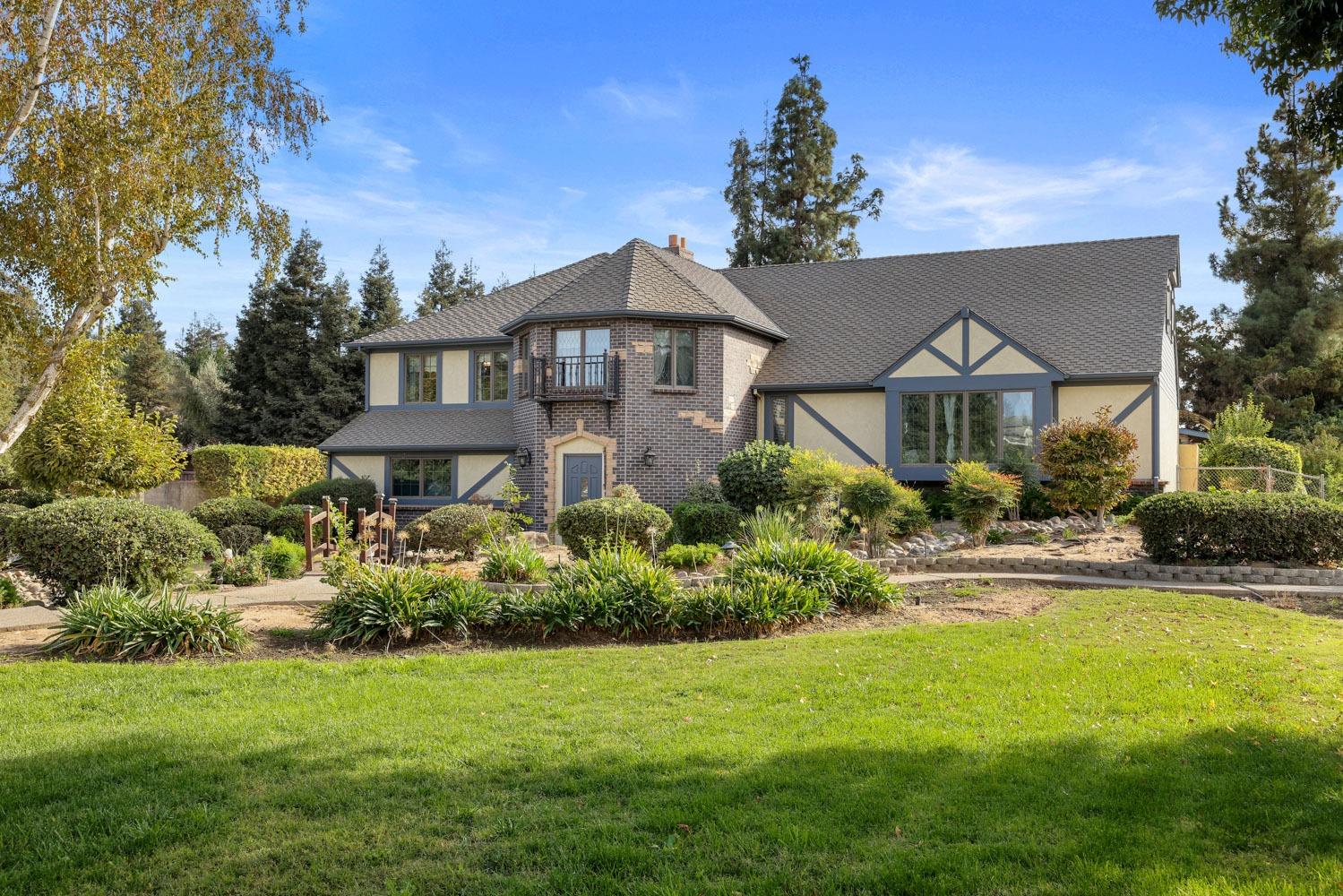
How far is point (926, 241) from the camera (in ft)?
92.8

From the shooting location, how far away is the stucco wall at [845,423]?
886 inches

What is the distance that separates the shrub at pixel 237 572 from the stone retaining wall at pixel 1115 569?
8.95m

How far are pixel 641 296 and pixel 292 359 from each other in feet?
73.5

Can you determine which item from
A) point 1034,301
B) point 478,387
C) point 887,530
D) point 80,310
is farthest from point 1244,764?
point 478,387

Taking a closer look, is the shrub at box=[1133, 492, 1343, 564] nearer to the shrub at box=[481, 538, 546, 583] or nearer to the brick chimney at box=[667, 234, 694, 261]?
the shrub at box=[481, 538, 546, 583]

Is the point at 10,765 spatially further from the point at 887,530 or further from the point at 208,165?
the point at 887,530

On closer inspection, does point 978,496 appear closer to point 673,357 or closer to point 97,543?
point 673,357

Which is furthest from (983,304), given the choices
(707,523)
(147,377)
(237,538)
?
(147,377)

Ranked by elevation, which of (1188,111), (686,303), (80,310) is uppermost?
(1188,111)

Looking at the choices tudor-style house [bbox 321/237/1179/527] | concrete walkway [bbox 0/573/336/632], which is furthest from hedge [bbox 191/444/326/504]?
concrete walkway [bbox 0/573/336/632]

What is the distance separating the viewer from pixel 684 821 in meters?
4.21

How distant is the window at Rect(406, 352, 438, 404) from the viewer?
2631 cm

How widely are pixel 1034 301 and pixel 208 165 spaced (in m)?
19.1

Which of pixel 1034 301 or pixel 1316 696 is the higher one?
pixel 1034 301
